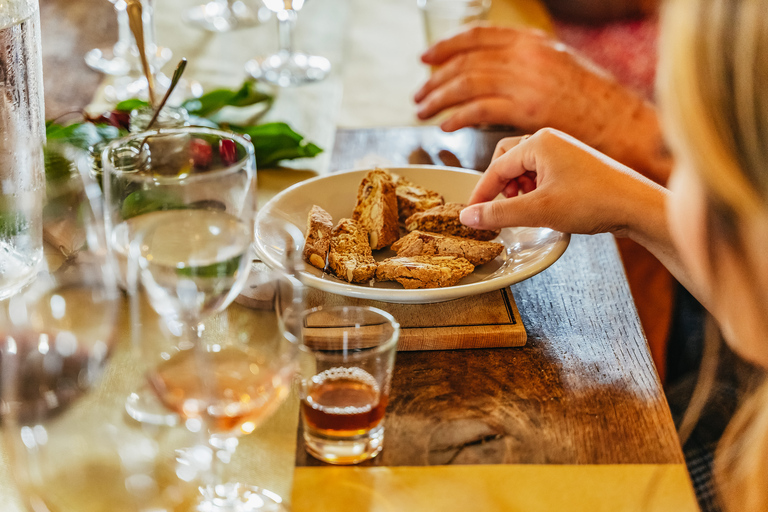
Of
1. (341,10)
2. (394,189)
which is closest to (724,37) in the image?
(394,189)

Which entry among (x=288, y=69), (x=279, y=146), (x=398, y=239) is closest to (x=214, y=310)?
(x=398, y=239)

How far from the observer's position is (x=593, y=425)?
0.72 meters

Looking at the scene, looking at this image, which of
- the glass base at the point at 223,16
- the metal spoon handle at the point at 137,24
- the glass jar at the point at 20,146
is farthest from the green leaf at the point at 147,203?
the glass base at the point at 223,16

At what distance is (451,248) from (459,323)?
0.40 ft

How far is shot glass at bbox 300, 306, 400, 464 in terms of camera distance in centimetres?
66

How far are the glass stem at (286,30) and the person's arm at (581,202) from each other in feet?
2.94

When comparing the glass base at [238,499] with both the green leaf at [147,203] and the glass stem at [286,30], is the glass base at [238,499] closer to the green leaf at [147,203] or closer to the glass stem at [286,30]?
the green leaf at [147,203]

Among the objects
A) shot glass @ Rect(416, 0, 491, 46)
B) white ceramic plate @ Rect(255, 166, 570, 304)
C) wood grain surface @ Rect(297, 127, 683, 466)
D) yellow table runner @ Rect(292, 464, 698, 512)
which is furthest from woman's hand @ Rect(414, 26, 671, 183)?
yellow table runner @ Rect(292, 464, 698, 512)

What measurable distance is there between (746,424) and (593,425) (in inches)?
6.3

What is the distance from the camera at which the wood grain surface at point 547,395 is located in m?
0.69

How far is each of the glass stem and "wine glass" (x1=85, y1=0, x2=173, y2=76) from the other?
0.26 m

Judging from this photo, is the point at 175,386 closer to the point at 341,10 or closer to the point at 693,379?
the point at 693,379

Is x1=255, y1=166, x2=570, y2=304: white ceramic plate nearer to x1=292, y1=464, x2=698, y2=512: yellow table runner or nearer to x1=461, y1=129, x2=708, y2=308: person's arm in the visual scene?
x1=461, y1=129, x2=708, y2=308: person's arm

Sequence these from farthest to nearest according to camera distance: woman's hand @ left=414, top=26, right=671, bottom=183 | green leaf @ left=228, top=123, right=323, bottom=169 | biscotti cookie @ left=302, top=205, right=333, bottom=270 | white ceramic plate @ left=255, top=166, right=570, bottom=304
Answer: woman's hand @ left=414, top=26, right=671, bottom=183 < green leaf @ left=228, top=123, right=323, bottom=169 < biscotti cookie @ left=302, top=205, right=333, bottom=270 < white ceramic plate @ left=255, top=166, right=570, bottom=304
